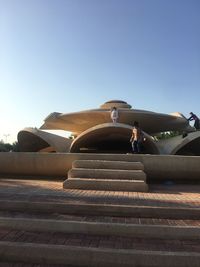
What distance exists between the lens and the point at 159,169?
10383 millimetres

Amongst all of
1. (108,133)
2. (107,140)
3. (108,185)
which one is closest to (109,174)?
(108,185)

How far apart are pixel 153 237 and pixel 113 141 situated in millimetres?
15005

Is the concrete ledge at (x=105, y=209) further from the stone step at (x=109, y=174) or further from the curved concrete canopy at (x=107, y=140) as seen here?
the curved concrete canopy at (x=107, y=140)

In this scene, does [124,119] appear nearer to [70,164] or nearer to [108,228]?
[70,164]

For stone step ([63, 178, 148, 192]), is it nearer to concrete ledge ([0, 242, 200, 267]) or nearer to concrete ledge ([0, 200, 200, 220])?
concrete ledge ([0, 200, 200, 220])

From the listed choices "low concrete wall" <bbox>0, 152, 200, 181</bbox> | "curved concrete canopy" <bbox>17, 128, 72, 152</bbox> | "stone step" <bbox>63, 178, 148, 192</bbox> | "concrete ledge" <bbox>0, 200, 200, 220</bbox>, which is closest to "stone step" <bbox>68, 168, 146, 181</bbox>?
"stone step" <bbox>63, 178, 148, 192</bbox>

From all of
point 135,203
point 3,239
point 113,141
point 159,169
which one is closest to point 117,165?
point 159,169

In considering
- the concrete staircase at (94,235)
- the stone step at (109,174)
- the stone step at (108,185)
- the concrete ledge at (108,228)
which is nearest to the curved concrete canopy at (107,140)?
the stone step at (109,174)

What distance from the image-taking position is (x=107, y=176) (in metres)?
9.23

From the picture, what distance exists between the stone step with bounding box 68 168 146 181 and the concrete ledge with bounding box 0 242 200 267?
4957mm

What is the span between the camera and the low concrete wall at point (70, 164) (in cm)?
1031

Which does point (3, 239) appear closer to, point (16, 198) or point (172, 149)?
point (16, 198)

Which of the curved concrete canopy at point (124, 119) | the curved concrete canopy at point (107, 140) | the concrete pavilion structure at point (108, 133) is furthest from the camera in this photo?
the curved concrete canopy at point (124, 119)

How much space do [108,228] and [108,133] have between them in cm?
1231
